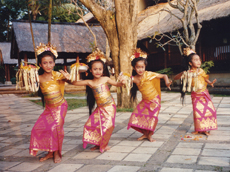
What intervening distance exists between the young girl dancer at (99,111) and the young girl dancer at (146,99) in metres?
0.55

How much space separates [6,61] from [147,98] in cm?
2553

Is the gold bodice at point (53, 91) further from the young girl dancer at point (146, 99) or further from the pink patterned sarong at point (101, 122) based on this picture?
the young girl dancer at point (146, 99)

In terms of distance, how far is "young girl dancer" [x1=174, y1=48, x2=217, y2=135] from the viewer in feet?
13.8

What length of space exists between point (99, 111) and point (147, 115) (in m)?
0.88

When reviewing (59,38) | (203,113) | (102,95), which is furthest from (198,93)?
(59,38)

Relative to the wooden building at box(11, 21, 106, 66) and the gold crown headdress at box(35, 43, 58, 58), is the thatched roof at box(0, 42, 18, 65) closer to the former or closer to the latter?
the wooden building at box(11, 21, 106, 66)

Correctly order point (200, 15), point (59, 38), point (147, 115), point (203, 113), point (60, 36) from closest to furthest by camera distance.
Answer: point (147, 115)
point (203, 113)
point (200, 15)
point (59, 38)
point (60, 36)

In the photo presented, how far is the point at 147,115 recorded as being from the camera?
4059 millimetres

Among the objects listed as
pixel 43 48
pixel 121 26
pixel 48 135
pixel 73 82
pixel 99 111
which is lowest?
pixel 48 135

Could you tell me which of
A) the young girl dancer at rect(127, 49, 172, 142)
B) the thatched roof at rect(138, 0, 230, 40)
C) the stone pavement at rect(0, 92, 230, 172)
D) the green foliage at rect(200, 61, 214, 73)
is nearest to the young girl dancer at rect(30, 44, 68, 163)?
the stone pavement at rect(0, 92, 230, 172)

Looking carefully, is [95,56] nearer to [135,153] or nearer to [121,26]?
[135,153]

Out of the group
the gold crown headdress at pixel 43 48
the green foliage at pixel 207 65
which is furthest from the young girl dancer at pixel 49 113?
the green foliage at pixel 207 65

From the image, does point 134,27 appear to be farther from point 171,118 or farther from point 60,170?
point 60,170

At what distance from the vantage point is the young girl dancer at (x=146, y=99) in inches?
157
